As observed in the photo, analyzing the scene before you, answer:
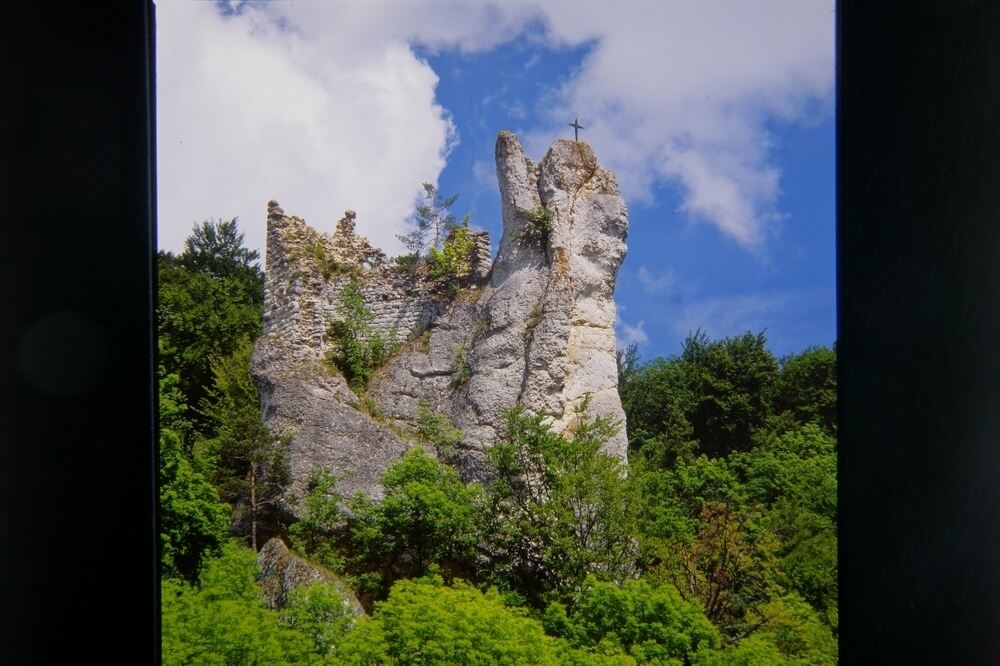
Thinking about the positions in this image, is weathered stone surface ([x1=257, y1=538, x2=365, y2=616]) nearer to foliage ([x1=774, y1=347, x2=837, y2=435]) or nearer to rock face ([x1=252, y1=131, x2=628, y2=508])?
rock face ([x1=252, y1=131, x2=628, y2=508])

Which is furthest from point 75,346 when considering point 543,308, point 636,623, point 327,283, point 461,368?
point 327,283

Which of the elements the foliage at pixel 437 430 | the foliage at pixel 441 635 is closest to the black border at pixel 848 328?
the foliage at pixel 441 635

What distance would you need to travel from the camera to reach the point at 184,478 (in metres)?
5.03

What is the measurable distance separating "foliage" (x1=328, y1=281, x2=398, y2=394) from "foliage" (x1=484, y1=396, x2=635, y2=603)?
160 cm

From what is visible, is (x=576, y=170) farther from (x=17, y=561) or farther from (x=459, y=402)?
(x=17, y=561)

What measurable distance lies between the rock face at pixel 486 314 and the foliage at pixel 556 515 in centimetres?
56

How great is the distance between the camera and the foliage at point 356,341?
22.0 feet

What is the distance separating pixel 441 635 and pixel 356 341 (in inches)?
147

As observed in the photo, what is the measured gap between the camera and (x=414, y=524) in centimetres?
520

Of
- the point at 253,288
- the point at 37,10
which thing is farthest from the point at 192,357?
the point at 37,10

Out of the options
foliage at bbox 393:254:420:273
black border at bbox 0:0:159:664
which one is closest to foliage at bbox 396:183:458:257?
foliage at bbox 393:254:420:273

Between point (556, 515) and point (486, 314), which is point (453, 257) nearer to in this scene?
point (486, 314)

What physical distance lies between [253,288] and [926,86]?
27.8 feet

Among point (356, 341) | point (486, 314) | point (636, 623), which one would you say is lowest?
point (636, 623)
